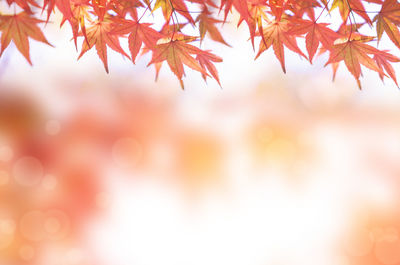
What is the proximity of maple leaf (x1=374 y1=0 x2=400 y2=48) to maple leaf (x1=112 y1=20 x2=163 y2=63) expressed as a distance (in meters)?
0.36

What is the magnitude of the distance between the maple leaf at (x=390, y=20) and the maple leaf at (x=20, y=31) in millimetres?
574

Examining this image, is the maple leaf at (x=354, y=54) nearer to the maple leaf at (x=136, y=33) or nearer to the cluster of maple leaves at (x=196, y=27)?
the cluster of maple leaves at (x=196, y=27)

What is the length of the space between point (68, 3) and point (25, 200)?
1.84 metres

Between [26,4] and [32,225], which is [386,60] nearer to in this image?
[26,4]

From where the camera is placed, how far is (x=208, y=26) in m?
0.78

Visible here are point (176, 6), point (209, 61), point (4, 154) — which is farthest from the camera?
point (4, 154)

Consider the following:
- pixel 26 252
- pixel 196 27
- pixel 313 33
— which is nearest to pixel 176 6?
pixel 196 27

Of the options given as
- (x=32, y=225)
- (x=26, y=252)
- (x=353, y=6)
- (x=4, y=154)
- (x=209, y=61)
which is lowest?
(x=26, y=252)

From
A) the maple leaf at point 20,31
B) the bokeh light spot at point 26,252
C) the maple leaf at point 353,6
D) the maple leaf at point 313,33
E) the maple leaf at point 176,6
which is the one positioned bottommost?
the bokeh light spot at point 26,252

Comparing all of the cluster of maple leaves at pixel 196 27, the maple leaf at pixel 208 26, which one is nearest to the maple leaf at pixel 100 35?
the cluster of maple leaves at pixel 196 27

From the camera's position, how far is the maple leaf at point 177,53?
613mm

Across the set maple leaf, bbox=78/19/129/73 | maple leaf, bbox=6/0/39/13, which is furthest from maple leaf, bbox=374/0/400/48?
maple leaf, bbox=6/0/39/13

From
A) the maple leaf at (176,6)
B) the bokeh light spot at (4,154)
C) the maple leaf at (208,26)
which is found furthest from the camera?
the bokeh light spot at (4,154)

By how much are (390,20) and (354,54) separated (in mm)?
74
